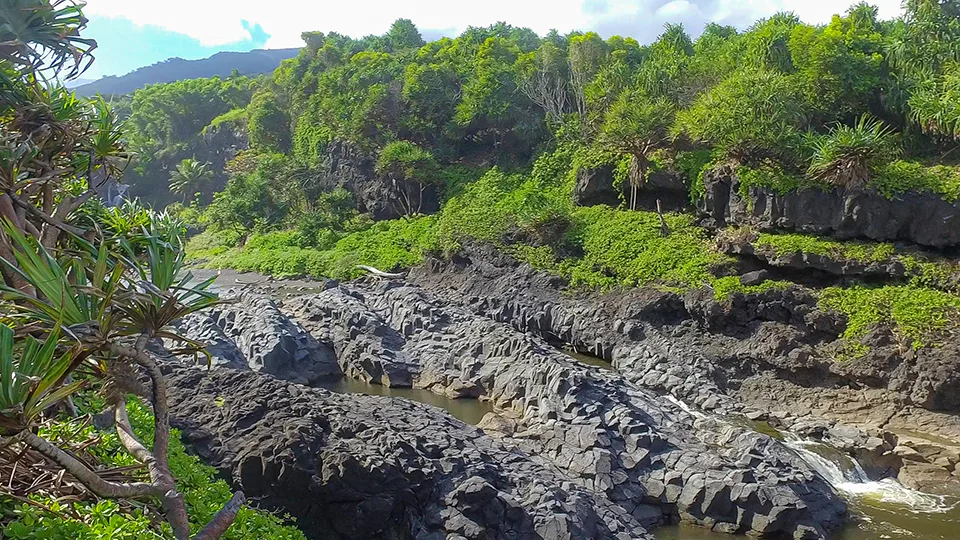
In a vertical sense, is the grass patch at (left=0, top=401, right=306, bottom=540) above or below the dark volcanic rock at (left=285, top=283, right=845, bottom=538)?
above

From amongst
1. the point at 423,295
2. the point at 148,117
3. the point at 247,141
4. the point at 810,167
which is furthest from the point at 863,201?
the point at 148,117

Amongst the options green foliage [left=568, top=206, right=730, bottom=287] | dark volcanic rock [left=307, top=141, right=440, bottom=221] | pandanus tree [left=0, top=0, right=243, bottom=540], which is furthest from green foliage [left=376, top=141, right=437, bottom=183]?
pandanus tree [left=0, top=0, right=243, bottom=540]

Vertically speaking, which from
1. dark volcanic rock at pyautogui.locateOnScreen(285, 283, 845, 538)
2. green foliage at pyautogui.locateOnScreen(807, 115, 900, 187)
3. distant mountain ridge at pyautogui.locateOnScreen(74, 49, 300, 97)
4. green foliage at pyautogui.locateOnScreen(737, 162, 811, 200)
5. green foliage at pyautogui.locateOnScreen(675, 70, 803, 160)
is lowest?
dark volcanic rock at pyautogui.locateOnScreen(285, 283, 845, 538)

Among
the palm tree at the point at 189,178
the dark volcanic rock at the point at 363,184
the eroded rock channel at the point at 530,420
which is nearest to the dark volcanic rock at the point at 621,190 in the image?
the eroded rock channel at the point at 530,420

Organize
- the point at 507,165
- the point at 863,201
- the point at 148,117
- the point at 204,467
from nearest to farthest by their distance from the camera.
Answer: the point at 204,467 < the point at 863,201 < the point at 507,165 < the point at 148,117

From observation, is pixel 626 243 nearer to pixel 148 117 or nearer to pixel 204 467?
pixel 204 467

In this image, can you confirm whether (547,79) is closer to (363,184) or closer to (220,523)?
(363,184)

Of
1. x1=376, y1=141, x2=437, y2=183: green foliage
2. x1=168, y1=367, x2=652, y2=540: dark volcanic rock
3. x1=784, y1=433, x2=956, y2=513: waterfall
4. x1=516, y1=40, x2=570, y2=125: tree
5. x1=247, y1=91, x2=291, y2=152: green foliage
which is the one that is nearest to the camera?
x1=168, y1=367, x2=652, y2=540: dark volcanic rock

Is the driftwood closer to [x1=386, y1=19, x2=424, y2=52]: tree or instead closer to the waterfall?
the waterfall

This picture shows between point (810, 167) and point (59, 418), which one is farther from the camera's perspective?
point (810, 167)
